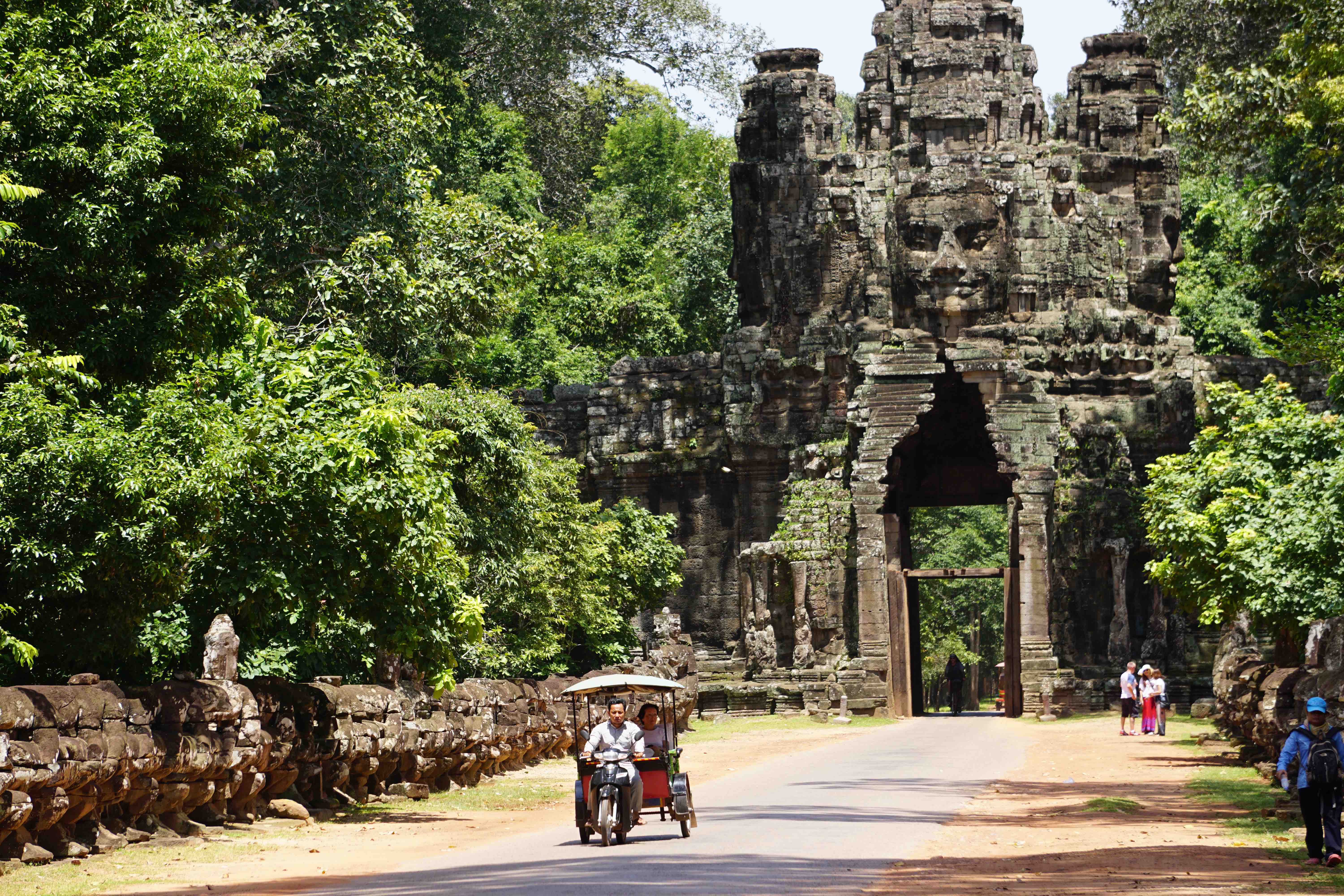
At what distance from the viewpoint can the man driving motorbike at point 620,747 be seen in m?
15.1

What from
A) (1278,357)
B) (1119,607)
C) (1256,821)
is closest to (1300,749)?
(1256,821)

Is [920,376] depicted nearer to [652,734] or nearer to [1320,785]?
[652,734]

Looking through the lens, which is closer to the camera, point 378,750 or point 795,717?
point 378,750

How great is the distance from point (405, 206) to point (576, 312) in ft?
82.1

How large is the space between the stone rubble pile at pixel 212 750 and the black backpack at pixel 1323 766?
9134mm

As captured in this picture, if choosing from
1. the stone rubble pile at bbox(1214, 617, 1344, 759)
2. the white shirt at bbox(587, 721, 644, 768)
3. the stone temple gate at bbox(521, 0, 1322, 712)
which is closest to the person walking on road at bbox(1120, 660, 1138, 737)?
the stone rubble pile at bbox(1214, 617, 1344, 759)

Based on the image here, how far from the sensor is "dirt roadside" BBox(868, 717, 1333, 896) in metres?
11.8

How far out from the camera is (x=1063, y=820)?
16719mm

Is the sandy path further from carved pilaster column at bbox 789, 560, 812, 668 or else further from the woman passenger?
carved pilaster column at bbox 789, 560, 812, 668

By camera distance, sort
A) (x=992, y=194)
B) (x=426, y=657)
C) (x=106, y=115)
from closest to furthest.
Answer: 1. (x=106, y=115)
2. (x=426, y=657)
3. (x=992, y=194)

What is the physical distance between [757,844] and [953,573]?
997 inches

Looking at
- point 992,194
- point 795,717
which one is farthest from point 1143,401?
point 795,717

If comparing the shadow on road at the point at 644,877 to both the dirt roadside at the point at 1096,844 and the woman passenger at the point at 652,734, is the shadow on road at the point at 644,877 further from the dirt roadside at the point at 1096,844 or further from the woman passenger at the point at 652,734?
the woman passenger at the point at 652,734

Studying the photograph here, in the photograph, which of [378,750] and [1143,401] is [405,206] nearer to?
[378,750]
